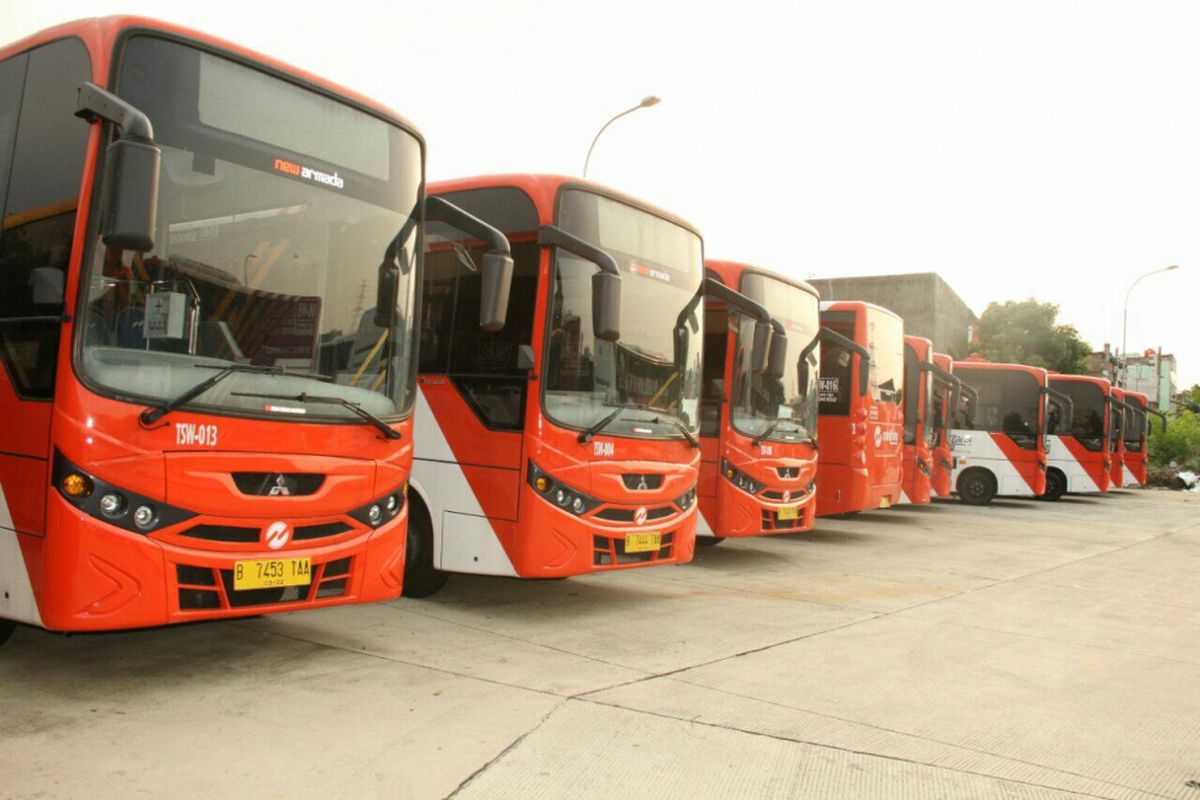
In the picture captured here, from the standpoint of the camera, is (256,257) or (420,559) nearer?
(256,257)

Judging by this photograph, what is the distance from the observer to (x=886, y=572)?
1166cm

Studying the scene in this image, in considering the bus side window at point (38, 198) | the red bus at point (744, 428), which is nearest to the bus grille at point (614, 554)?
the red bus at point (744, 428)

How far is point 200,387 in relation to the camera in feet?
17.2

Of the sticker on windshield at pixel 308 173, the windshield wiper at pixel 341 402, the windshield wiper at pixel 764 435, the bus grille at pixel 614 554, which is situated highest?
the sticker on windshield at pixel 308 173

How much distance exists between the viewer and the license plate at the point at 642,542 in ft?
26.9

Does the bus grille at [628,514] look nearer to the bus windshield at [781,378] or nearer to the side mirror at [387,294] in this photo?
the bus windshield at [781,378]

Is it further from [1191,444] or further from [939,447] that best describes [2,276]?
[1191,444]

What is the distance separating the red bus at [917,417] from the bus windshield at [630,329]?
1041 centimetres

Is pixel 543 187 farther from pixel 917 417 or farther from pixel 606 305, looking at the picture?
pixel 917 417

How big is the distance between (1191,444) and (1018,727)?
138ft

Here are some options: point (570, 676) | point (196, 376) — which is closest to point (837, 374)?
point (570, 676)

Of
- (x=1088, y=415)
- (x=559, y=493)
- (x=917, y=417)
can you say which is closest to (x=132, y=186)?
(x=559, y=493)

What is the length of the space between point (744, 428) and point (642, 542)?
10.6ft

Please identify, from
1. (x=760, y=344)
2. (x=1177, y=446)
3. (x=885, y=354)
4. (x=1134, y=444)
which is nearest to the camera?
(x=760, y=344)
